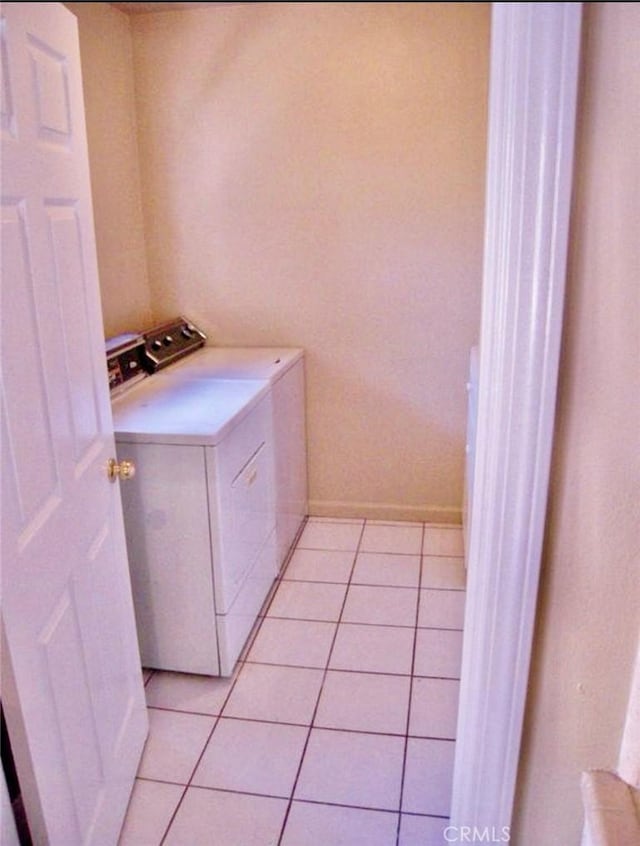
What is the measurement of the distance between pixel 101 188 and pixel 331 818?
2347mm

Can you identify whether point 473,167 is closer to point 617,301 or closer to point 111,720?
point 617,301

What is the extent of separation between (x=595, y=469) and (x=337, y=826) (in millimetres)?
1286

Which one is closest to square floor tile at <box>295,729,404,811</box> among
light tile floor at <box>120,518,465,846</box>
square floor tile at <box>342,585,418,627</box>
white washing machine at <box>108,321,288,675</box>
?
light tile floor at <box>120,518,465,846</box>

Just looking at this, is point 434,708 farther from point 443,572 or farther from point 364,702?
point 443,572

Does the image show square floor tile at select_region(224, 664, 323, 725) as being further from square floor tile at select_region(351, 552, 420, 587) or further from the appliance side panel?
square floor tile at select_region(351, 552, 420, 587)

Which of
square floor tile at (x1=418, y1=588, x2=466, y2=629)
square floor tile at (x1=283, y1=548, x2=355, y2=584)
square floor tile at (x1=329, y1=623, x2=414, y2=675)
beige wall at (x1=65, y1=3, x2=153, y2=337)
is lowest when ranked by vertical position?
square floor tile at (x1=329, y1=623, x2=414, y2=675)

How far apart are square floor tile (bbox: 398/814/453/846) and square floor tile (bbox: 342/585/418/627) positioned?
82cm

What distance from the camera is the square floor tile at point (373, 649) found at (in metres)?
2.17

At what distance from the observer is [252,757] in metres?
1.81

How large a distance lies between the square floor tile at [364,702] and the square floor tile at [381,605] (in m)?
0.31

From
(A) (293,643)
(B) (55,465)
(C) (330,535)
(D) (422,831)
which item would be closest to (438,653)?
(A) (293,643)

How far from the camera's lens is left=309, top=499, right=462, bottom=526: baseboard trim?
3.16 meters

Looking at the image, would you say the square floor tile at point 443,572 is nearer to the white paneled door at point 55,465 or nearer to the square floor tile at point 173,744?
the square floor tile at point 173,744

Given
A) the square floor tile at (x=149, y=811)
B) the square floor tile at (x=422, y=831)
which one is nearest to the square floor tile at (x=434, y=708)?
the square floor tile at (x=422, y=831)
